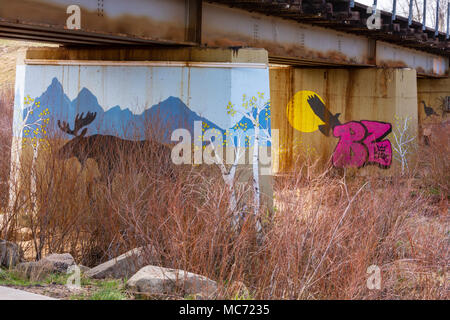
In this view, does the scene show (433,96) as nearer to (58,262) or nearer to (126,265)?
(126,265)

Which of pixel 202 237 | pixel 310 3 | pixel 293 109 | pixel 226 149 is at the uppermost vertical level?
pixel 310 3

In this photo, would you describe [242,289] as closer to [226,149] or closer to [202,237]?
[202,237]

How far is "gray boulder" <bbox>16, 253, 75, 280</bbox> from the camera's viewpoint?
710cm

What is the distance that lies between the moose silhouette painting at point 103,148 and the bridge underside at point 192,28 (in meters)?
1.63

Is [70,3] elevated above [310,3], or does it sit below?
below

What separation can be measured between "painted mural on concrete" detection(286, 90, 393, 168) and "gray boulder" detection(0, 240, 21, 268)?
1312cm

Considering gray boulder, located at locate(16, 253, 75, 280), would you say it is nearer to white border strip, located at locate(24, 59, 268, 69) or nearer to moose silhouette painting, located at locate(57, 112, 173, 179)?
moose silhouette painting, located at locate(57, 112, 173, 179)

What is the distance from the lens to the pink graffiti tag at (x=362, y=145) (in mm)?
19672

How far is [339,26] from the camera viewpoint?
16.5 m

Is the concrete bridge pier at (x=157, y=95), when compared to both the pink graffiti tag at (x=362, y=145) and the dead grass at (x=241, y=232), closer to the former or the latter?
the dead grass at (x=241, y=232)

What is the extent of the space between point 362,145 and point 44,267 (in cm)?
1441

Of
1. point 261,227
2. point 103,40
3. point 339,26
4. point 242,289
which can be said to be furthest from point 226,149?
point 339,26

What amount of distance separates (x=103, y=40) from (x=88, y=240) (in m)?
3.92

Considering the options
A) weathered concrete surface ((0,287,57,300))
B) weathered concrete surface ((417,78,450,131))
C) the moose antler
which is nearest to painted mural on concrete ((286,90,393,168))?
weathered concrete surface ((417,78,450,131))
